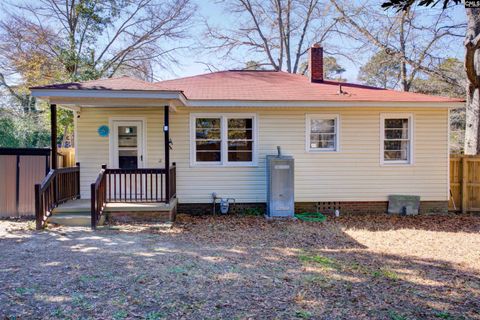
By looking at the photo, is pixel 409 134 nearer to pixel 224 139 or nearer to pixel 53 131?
pixel 224 139

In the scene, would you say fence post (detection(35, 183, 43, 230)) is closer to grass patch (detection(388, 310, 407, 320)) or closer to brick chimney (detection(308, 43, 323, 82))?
grass patch (detection(388, 310, 407, 320))

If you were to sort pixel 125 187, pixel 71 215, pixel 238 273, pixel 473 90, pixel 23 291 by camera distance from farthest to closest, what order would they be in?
pixel 473 90, pixel 125 187, pixel 71 215, pixel 238 273, pixel 23 291

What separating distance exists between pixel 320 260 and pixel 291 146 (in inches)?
168

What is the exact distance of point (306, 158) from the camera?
912 centimetres

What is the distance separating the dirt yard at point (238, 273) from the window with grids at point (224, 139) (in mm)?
2135

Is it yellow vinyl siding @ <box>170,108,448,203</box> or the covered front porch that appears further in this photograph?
yellow vinyl siding @ <box>170,108,448,203</box>

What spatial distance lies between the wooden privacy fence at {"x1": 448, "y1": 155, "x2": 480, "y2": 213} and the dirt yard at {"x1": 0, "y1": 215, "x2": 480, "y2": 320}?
2145 millimetres

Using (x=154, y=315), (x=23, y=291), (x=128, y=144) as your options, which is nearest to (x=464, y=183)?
(x=128, y=144)

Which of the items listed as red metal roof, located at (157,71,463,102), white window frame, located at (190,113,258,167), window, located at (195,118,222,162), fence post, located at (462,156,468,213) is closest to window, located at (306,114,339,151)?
red metal roof, located at (157,71,463,102)

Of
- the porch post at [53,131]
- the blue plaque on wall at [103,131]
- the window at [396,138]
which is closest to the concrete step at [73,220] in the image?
the porch post at [53,131]

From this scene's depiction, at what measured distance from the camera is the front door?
8930 mm

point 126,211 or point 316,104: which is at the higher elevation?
point 316,104

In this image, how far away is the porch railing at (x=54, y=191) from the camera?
6934 millimetres

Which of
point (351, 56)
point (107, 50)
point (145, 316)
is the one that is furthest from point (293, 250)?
point (351, 56)
